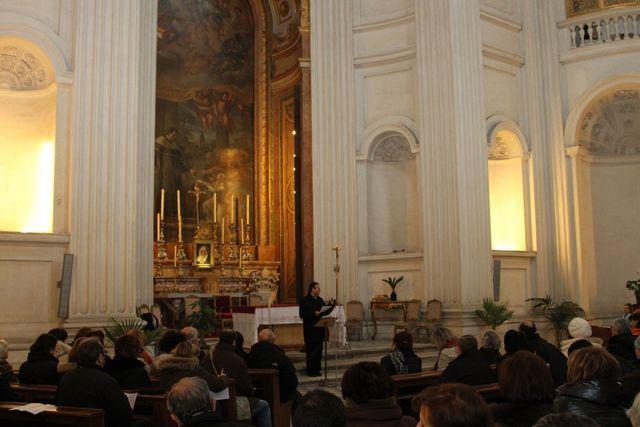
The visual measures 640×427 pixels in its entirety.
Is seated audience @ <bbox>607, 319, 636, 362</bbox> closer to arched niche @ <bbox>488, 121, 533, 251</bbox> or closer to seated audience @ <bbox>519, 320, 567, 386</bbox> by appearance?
seated audience @ <bbox>519, 320, 567, 386</bbox>

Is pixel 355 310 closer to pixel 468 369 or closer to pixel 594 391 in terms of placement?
pixel 468 369

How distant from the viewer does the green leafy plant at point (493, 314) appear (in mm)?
13969

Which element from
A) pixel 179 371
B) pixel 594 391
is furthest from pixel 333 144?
pixel 594 391

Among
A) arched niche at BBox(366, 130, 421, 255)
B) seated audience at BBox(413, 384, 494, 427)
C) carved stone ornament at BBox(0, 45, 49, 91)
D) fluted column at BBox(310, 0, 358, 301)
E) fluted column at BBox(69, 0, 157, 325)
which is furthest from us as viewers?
arched niche at BBox(366, 130, 421, 255)

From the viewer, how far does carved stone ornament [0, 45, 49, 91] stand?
11.8 metres

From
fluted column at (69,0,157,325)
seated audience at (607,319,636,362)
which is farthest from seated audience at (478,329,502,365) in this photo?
fluted column at (69,0,157,325)

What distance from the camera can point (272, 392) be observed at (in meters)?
7.12

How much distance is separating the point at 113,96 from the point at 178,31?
902cm

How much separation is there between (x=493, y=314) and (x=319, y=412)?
11532mm

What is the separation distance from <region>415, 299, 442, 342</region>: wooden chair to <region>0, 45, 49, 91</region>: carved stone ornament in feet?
26.3

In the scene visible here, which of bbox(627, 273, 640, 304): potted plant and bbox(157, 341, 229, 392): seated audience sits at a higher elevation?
bbox(627, 273, 640, 304): potted plant

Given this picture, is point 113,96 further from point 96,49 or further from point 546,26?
→ point 546,26

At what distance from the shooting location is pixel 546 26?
16656 mm

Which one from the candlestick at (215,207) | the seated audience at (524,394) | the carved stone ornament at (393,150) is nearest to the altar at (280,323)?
the carved stone ornament at (393,150)
